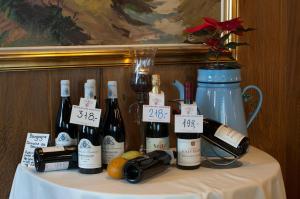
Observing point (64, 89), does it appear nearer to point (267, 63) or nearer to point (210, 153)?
point (210, 153)

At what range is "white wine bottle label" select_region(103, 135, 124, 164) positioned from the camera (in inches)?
49.1

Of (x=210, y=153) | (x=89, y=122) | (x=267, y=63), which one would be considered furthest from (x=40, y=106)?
(x=267, y=63)

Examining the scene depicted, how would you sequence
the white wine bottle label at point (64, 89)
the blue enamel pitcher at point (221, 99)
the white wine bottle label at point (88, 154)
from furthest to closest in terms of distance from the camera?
the blue enamel pitcher at point (221, 99) → the white wine bottle label at point (64, 89) → the white wine bottle label at point (88, 154)

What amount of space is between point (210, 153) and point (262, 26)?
2.08ft

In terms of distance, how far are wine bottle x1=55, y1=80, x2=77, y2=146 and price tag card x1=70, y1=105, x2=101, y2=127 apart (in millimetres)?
91

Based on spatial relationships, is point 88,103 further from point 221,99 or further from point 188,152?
point 221,99

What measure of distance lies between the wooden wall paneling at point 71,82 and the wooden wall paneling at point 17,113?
2 cm

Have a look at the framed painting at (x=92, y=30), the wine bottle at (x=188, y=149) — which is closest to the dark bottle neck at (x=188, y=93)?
the wine bottle at (x=188, y=149)

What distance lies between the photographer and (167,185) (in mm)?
1079

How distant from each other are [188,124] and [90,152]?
0.30m

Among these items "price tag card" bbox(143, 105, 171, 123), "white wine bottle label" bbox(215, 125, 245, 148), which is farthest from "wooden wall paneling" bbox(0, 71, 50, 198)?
"white wine bottle label" bbox(215, 125, 245, 148)

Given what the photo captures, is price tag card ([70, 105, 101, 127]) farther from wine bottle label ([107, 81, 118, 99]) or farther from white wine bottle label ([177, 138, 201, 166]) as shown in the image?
white wine bottle label ([177, 138, 201, 166])

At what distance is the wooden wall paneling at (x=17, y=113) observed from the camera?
4.47ft

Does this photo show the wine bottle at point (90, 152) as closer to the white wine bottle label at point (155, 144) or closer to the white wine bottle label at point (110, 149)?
the white wine bottle label at point (110, 149)
